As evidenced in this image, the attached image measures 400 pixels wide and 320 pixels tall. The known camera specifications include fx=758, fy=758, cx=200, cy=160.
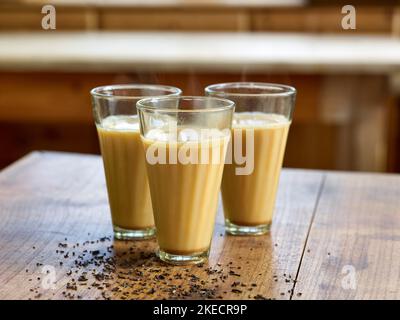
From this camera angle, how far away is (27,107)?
2.71 meters

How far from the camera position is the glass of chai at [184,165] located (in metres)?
1.02

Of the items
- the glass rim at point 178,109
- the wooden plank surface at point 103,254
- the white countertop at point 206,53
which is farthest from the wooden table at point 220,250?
the white countertop at point 206,53

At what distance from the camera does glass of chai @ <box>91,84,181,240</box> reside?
1.14m

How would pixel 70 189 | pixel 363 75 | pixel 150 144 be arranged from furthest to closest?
pixel 363 75 < pixel 70 189 < pixel 150 144

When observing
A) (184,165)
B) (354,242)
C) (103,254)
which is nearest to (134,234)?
(103,254)

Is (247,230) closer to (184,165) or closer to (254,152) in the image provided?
(254,152)

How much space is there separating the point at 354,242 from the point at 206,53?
1.62 meters

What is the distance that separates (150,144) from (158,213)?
10 cm

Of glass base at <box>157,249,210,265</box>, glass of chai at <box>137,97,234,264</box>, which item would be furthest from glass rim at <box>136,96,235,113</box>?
glass base at <box>157,249,210,265</box>

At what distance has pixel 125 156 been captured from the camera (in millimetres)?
1143

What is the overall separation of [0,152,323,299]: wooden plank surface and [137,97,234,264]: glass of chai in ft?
0.13

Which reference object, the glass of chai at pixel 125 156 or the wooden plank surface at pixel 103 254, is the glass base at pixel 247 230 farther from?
the glass of chai at pixel 125 156
